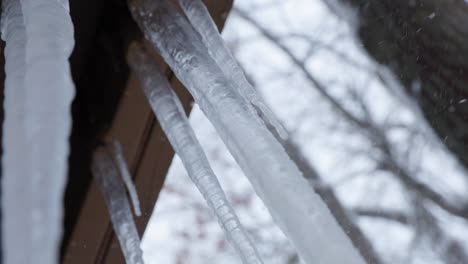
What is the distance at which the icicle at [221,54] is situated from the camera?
1.83ft

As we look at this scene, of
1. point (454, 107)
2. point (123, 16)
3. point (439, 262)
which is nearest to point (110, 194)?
point (123, 16)

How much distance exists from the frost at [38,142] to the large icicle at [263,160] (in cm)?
17

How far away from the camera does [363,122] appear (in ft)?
5.69

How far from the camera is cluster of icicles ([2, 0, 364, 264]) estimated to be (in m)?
0.27

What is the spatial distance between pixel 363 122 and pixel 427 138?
1.44 feet

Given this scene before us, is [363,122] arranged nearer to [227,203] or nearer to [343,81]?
[343,81]

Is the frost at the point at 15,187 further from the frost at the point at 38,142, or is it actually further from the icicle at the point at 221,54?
the icicle at the point at 221,54

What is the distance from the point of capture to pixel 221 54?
0.61m

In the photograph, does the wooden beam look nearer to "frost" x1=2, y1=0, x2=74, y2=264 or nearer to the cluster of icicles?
the cluster of icicles

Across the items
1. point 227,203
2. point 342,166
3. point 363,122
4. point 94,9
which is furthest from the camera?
point 342,166

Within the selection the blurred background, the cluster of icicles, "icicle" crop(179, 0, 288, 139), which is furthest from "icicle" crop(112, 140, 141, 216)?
the blurred background

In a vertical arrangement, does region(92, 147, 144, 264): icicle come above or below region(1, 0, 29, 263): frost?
above

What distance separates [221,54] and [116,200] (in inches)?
11.7

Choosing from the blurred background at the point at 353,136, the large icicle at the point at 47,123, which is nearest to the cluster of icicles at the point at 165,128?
the large icicle at the point at 47,123
